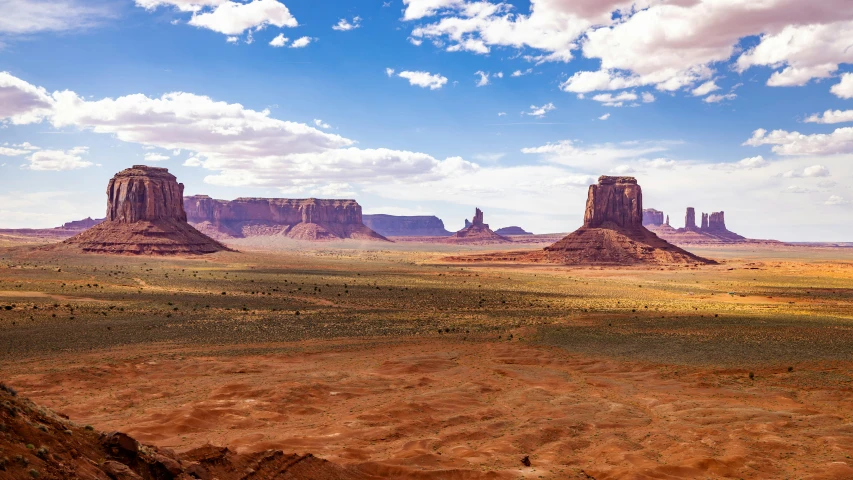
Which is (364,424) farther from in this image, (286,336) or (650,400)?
(286,336)

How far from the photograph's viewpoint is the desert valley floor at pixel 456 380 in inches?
645

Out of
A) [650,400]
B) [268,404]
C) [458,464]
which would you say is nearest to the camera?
[458,464]

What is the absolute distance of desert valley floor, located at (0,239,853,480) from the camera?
1639cm

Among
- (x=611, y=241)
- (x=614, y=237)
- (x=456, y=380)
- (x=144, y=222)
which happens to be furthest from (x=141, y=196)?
(x=456, y=380)

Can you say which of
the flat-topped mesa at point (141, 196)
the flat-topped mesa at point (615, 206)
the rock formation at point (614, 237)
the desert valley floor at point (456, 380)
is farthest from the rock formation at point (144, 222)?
the flat-topped mesa at point (615, 206)

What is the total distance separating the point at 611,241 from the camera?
14025 centimetres

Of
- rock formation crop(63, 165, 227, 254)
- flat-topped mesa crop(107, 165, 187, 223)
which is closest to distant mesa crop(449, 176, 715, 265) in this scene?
rock formation crop(63, 165, 227, 254)

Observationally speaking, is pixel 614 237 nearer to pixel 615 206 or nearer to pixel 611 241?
pixel 611 241

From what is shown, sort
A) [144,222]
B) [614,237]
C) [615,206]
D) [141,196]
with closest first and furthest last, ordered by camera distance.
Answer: [144,222], [141,196], [614,237], [615,206]

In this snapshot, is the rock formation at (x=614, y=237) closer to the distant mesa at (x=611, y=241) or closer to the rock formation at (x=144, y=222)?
the distant mesa at (x=611, y=241)

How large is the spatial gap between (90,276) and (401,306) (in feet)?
147

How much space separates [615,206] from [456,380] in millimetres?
134788

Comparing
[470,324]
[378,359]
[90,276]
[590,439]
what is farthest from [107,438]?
[90,276]

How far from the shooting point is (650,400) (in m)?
22.3
